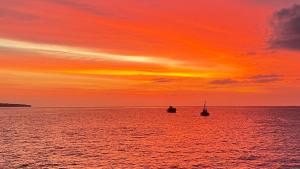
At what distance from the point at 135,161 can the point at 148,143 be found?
23.4 meters

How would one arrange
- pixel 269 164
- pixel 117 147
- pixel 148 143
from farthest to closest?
1. pixel 148 143
2. pixel 117 147
3. pixel 269 164

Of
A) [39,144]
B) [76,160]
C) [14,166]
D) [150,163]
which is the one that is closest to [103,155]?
[76,160]

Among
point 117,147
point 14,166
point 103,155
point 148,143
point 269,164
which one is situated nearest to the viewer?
point 14,166

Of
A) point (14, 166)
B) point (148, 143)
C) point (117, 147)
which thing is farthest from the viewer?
point (148, 143)

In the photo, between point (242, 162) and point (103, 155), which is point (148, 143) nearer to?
point (103, 155)

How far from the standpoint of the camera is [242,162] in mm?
53562

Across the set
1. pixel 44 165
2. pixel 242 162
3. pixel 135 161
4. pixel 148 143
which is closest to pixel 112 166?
pixel 135 161

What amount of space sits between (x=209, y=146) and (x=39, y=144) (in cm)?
3222

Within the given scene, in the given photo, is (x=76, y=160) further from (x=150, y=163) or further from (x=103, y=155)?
(x=150, y=163)

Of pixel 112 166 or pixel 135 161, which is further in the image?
pixel 135 161

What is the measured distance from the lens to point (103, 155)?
196 ft

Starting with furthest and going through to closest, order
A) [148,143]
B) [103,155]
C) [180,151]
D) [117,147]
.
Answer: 1. [148,143]
2. [117,147]
3. [180,151]
4. [103,155]


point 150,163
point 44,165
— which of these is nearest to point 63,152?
point 44,165

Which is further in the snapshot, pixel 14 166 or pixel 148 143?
pixel 148 143
